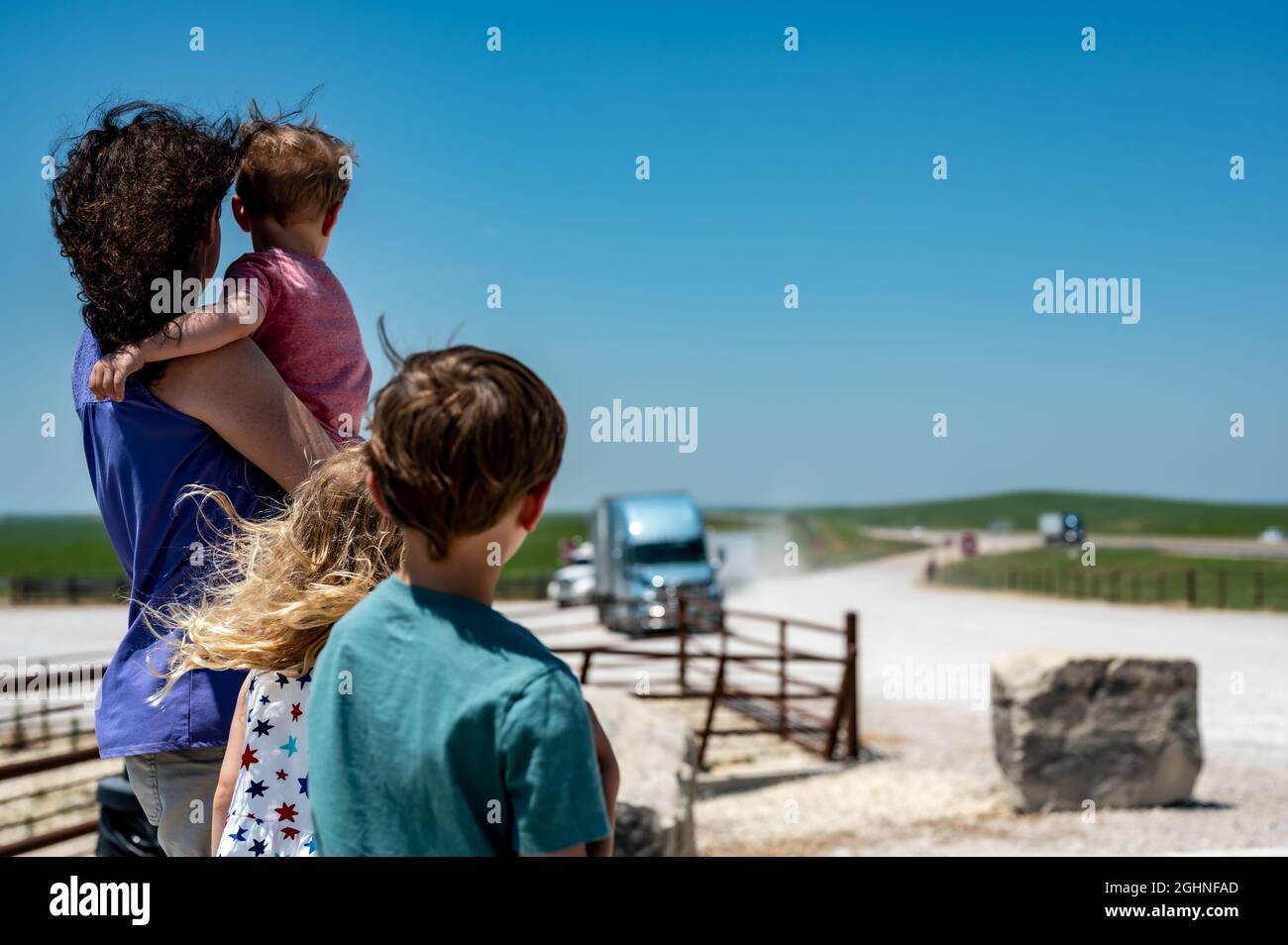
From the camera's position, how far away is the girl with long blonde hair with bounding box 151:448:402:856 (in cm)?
161

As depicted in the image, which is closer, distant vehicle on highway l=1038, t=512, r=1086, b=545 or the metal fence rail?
the metal fence rail

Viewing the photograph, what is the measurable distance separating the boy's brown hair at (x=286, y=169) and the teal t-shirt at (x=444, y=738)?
83cm

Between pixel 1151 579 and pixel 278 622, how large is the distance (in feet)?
145

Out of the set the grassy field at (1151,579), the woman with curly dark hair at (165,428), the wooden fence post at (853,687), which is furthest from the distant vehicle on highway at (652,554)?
the woman with curly dark hair at (165,428)

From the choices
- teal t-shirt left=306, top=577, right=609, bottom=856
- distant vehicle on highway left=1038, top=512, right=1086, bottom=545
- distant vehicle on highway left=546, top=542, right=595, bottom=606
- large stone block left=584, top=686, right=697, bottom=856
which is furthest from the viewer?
distant vehicle on highway left=1038, top=512, right=1086, bottom=545

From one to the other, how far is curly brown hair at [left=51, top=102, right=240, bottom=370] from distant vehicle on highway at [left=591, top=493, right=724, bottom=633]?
19.8 meters

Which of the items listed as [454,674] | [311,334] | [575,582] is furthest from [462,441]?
[575,582]

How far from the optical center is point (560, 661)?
1.23 m

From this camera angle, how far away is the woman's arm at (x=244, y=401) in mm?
1687

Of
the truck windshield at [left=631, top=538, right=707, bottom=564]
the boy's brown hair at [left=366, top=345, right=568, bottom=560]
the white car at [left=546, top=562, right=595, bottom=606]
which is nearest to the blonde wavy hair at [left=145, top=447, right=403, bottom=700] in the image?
the boy's brown hair at [left=366, top=345, right=568, bottom=560]

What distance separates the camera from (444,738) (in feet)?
4.05

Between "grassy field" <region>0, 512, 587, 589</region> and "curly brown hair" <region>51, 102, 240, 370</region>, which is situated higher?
"curly brown hair" <region>51, 102, 240, 370</region>

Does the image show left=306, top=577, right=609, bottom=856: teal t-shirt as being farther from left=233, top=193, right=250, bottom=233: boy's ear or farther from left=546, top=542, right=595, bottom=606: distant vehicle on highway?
left=546, top=542, right=595, bottom=606: distant vehicle on highway
